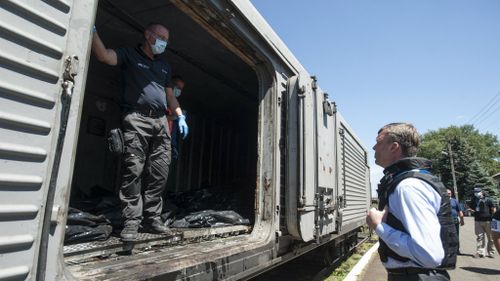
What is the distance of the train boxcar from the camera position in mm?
1353

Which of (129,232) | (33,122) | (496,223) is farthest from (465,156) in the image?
(33,122)

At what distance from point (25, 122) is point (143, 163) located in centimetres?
160

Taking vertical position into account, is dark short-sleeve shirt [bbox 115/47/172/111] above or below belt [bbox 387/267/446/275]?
above

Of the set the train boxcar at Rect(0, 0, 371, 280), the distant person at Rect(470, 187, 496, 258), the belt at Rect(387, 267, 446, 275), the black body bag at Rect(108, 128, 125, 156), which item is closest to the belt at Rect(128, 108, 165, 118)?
the black body bag at Rect(108, 128, 125, 156)

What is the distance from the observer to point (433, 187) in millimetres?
1936

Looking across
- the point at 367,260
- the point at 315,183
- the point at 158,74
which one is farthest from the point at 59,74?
the point at 367,260

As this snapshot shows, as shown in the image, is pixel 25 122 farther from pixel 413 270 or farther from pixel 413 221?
pixel 413 270

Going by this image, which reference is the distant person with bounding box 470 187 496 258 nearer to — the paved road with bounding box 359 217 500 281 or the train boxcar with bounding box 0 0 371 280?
the paved road with bounding box 359 217 500 281

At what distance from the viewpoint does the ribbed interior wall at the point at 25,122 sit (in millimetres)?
1279

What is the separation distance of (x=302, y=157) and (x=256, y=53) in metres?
1.12

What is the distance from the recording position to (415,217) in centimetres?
182

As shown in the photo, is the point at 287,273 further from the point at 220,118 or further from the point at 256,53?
the point at 256,53

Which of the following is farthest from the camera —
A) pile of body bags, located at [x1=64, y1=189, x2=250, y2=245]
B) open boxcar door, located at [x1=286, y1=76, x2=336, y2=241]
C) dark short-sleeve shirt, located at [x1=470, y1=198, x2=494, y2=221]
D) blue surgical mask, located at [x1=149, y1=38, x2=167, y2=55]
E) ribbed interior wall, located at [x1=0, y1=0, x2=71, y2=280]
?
dark short-sleeve shirt, located at [x1=470, y1=198, x2=494, y2=221]

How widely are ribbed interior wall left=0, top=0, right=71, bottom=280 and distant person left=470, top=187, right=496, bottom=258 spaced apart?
9836mm
